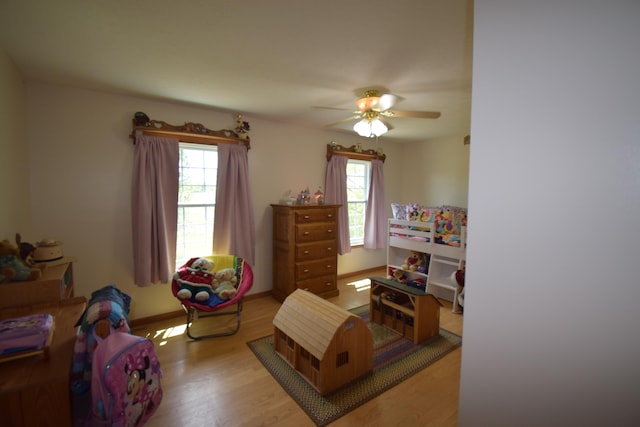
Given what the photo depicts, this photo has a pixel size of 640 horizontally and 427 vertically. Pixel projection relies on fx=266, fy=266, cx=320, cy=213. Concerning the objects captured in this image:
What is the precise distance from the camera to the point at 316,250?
3.60 m

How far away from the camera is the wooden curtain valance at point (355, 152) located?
4.21m

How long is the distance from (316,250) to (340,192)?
117cm

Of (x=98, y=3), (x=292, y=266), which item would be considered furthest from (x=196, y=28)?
(x=292, y=266)

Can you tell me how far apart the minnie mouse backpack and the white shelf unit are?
3209 mm

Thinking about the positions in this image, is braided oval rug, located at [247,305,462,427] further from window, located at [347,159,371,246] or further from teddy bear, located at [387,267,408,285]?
window, located at [347,159,371,246]

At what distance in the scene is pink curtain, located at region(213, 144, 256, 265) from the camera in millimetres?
3262

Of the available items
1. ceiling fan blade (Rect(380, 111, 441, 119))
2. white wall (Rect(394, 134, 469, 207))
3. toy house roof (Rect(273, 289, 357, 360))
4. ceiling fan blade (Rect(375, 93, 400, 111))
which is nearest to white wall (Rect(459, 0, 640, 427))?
toy house roof (Rect(273, 289, 357, 360))

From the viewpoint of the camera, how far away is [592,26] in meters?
0.54

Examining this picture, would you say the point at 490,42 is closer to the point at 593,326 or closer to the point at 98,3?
the point at 593,326

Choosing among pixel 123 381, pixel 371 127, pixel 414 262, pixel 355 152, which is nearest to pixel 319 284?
pixel 414 262

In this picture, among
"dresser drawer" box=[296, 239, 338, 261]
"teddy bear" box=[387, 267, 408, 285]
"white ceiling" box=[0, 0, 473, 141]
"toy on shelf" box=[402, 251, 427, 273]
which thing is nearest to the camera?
"white ceiling" box=[0, 0, 473, 141]

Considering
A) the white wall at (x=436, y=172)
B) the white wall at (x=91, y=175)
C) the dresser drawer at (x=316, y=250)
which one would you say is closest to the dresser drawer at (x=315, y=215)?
the dresser drawer at (x=316, y=250)

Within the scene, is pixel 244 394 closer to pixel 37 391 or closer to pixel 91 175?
pixel 37 391

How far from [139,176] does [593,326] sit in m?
3.34
